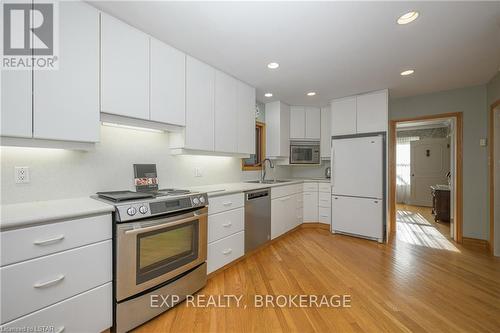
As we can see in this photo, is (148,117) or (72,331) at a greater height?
(148,117)

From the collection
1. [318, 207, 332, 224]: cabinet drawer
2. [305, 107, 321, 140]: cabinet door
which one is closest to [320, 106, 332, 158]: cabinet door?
[305, 107, 321, 140]: cabinet door

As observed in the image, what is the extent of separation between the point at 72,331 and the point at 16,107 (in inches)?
55.9

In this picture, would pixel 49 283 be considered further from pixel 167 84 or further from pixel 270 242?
pixel 270 242

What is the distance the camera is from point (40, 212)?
1.25m

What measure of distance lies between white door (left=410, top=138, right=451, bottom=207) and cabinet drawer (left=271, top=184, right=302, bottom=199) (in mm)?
4735

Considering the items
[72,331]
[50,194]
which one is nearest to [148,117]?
[50,194]

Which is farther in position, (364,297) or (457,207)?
(457,207)

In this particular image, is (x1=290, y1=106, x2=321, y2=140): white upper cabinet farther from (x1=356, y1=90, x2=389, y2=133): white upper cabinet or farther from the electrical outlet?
the electrical outlet

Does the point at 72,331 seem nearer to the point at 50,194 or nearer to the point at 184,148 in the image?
the point at 50,194

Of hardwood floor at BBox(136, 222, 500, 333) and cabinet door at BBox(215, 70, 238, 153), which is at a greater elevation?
cabinet door at BBox(215, 70, 238, 153)

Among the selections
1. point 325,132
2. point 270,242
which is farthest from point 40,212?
point 325,132

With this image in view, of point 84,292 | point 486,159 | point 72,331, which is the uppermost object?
point 486,159

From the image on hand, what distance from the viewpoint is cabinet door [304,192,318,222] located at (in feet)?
13.9

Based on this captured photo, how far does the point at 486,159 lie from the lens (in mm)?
3211
